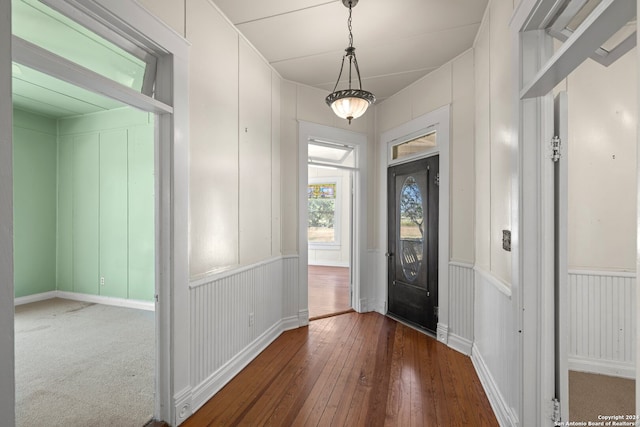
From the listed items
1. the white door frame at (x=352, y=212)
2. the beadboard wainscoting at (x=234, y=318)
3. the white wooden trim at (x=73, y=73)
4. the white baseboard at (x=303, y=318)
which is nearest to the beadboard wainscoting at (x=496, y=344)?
the white door frame at (x=352, y=212)

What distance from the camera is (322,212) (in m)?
8.66

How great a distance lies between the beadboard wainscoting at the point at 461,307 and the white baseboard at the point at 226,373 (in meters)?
1.92

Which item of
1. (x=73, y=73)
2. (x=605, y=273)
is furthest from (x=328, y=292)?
(x=73, y=73)

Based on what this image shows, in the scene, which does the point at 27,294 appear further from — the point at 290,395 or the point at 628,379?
the point at 628,379

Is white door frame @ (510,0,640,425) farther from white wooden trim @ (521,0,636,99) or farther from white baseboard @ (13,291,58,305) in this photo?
white baseboard @ (13,291,58,305)

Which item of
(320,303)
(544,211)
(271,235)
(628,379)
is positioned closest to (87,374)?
(271,235)

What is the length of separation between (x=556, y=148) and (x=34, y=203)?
20.9 feet

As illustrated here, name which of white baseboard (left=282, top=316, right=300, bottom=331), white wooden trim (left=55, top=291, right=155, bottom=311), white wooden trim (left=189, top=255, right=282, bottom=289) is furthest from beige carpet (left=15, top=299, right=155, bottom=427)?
white baseboard (left=282, top=316, right=300, bottom=331)

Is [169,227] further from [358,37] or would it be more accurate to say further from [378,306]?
[378,306]

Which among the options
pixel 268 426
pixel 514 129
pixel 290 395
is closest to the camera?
pixel 514 129

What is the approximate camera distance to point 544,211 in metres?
1.63

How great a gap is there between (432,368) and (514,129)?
2117 millimetres

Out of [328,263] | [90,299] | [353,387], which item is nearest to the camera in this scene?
[353,387]

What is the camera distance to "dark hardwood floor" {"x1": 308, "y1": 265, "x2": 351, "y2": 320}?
176 inches
